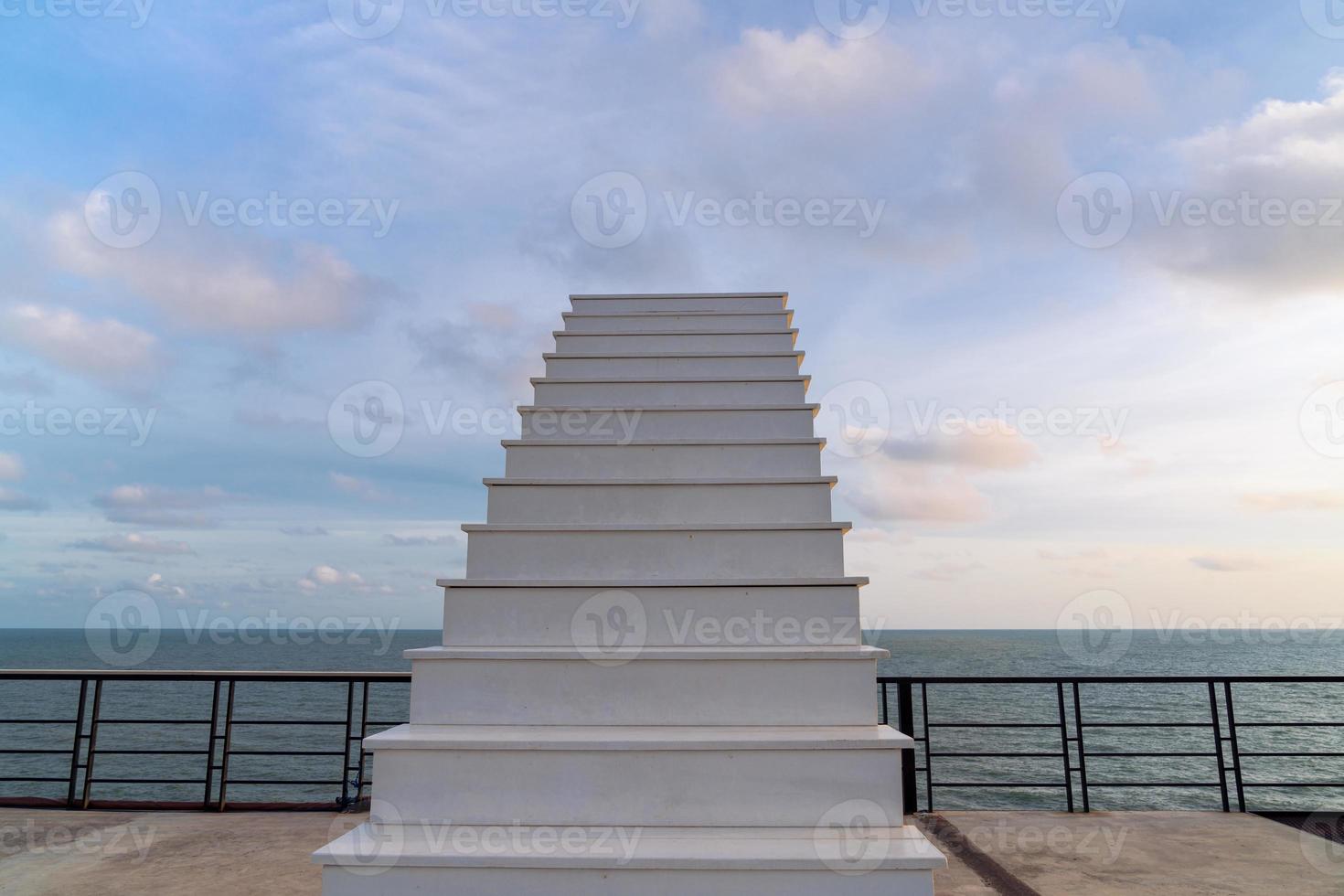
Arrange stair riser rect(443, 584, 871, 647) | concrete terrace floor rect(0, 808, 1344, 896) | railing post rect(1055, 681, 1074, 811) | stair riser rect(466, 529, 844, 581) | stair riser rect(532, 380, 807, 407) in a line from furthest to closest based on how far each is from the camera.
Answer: railing post rect(1055, 681, 1074, 811) → stair riser rect(532, 380, 807, 407) → concrete terrace floor rect(0, 808, 1344, 896) → stair riser rect(466, 529, 844, 581) → stair riser rect(443, 584, 871, 647)

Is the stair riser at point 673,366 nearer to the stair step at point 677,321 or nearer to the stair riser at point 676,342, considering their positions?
the stair riser at point 676,342

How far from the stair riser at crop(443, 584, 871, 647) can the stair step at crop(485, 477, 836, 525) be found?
0.37 metres

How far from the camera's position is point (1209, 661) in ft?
143

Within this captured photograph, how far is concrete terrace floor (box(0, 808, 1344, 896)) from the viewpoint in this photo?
9.37 feet

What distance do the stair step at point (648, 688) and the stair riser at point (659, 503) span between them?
23.4 inches

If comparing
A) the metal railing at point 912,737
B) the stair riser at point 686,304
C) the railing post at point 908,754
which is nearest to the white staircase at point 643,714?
the metal railing at point 912,737

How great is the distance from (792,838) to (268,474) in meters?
18.8

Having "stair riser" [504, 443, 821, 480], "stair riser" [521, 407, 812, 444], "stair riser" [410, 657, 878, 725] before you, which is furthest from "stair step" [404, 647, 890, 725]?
"stair riser" [521, 407, 812, 444]

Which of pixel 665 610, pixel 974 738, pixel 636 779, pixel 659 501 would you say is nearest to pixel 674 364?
pixel 659 501

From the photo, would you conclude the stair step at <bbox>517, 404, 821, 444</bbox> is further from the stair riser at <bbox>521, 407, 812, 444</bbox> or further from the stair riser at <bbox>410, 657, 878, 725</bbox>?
the stair riser at <bbox>410, 657, 878, 725</bbox>

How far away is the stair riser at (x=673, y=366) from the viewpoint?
3238 millimetres

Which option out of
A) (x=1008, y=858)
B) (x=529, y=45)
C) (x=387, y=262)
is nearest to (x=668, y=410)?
(x=1008, y=858)

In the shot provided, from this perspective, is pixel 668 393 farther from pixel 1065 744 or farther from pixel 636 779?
pixel 1065 744

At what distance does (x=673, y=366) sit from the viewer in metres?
3.31
